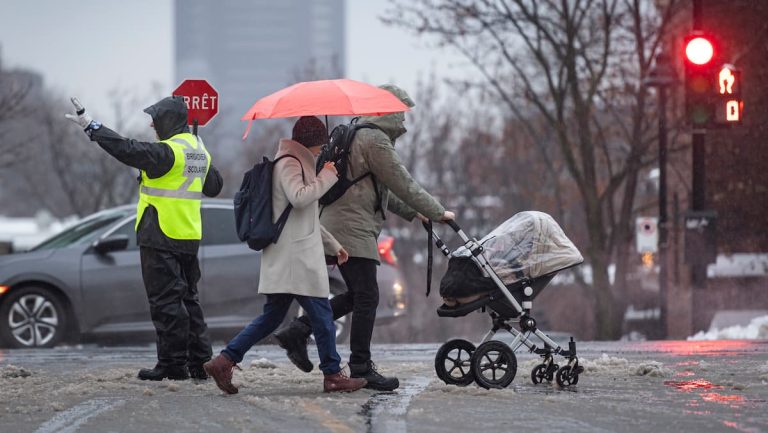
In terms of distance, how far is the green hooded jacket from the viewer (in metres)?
8.82

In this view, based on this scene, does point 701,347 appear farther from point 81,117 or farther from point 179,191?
point 81,117

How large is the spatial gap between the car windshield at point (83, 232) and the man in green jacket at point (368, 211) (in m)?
6.35

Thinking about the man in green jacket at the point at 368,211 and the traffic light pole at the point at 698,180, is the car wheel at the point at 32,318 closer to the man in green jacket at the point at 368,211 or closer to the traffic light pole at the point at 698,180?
the man in green jacket at the point at 368,211

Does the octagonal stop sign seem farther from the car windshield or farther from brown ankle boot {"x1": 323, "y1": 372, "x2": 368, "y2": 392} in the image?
brown ankle boot {"x1": 323, "y1": 372, "x2": 368, "y2": 392}

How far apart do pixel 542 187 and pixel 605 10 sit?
51.8 feet

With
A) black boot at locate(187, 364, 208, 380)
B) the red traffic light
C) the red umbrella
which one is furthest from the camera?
the red traffic light

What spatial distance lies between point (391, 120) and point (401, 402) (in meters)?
1.77

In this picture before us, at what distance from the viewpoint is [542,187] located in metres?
40.5

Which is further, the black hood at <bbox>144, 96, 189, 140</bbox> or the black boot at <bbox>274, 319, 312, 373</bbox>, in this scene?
the black hood at <bbox>144, 96, 189, 140</bbox>

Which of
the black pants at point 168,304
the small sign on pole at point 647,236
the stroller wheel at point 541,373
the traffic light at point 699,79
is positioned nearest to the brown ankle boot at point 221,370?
the black pants at point 168,304

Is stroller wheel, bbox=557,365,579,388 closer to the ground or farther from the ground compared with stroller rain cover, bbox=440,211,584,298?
closer to the ground

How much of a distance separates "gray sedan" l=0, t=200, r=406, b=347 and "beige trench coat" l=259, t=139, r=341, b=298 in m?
6.02

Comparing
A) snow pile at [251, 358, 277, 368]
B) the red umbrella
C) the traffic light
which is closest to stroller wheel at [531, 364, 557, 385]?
the red umbrella

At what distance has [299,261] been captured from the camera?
8641 mm
